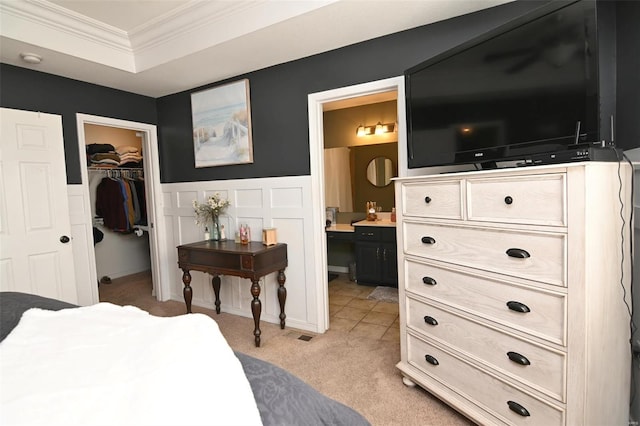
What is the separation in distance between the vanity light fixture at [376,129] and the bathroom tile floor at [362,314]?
213 centimetres

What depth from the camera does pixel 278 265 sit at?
9.80 ft

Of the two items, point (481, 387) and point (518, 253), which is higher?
point (518, 253)

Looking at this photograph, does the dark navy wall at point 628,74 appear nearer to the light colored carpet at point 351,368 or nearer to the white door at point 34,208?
the light colored carpet at point 351,368

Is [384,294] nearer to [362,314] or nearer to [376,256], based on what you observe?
[376,256]

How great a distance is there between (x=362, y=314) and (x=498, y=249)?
83.1 inches

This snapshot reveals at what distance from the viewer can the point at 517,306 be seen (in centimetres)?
146

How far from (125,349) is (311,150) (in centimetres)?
226

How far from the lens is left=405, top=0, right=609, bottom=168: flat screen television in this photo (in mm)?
1359

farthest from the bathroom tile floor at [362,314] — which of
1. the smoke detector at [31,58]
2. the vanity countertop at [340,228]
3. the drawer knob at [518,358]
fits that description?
the smoke detector at [31,58]

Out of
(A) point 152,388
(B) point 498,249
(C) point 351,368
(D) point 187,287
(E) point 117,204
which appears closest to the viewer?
(A) point 152,388

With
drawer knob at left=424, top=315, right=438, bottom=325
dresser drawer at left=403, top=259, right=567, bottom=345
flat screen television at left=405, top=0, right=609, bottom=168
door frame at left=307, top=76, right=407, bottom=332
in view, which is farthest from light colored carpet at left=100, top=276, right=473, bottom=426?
flat screen television at left=405, top=0, right=609, bottom=168

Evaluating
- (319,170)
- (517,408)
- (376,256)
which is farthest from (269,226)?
(517,408)

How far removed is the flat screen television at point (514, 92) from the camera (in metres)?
1.36

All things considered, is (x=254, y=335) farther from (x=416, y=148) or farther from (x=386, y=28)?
(x=386, y=28)
